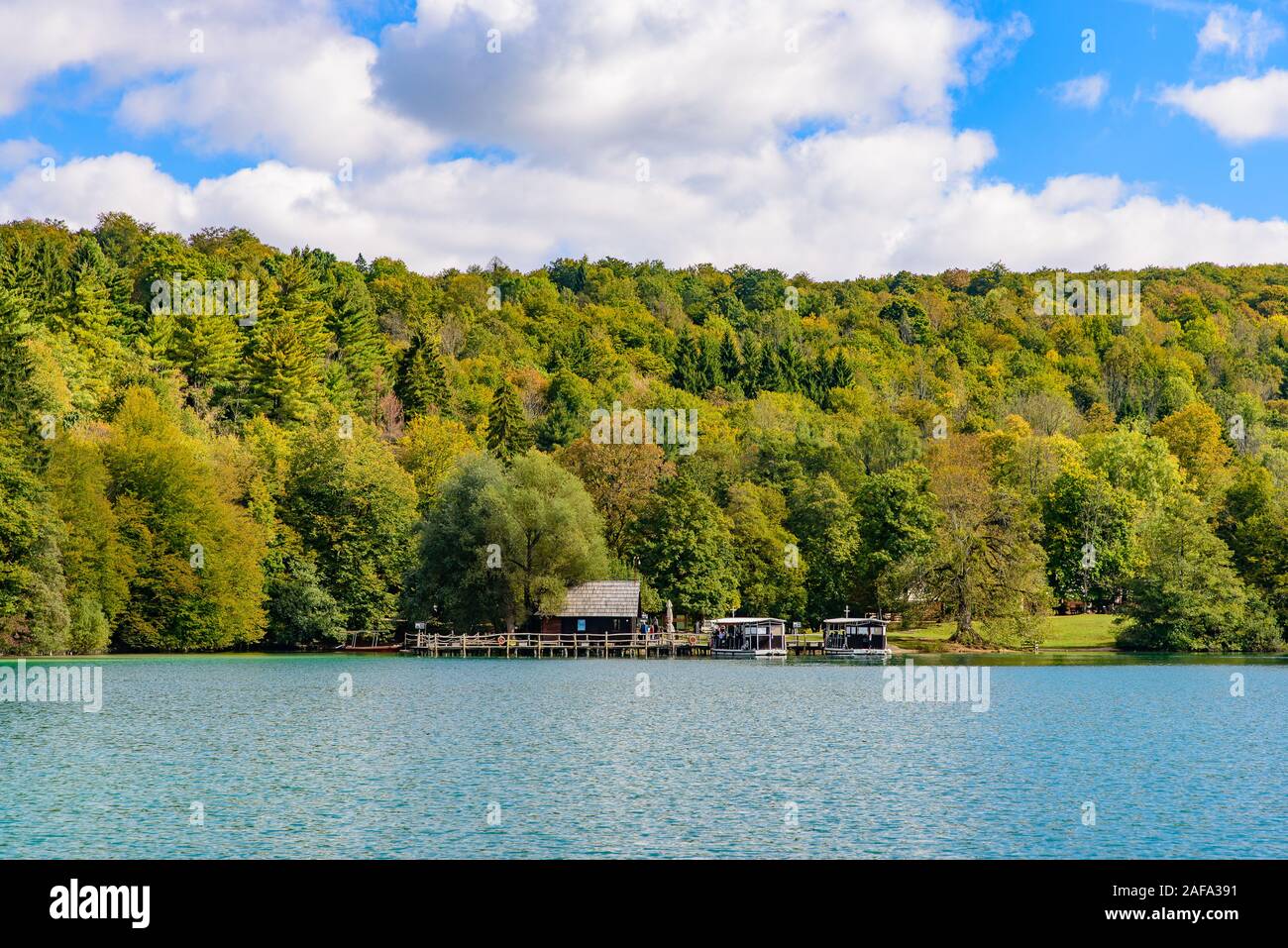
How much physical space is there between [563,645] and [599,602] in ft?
11.3

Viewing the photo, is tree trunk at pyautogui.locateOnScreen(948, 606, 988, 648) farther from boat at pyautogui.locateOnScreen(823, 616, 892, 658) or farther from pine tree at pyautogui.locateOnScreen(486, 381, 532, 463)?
pine tree at pyautogui.locateOnScreen(486, 381, 532, 463)

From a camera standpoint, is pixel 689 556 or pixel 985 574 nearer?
pixel 985 574

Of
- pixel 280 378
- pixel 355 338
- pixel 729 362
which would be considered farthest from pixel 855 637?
pixel 729 362

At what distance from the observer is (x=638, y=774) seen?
2786 cm

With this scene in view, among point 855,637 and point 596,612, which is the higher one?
point 596,612

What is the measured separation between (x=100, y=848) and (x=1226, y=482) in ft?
285

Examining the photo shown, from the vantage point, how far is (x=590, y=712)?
41.7 metres

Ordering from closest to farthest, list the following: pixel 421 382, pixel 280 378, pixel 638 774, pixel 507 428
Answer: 1. pixel 638 774
2. pixel 280 378
3. pixel 507 428
4. pixel 421 382

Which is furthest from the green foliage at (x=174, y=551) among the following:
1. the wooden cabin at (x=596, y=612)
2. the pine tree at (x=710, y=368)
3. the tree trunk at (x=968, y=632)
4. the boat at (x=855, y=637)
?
the pine tree at (x=710, y=368)

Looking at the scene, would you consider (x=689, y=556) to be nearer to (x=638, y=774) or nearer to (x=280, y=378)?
(x=280, y=378)

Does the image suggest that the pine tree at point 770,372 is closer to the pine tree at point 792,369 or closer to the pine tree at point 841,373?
the pine tree at point 792,369

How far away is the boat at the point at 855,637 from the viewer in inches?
2948
